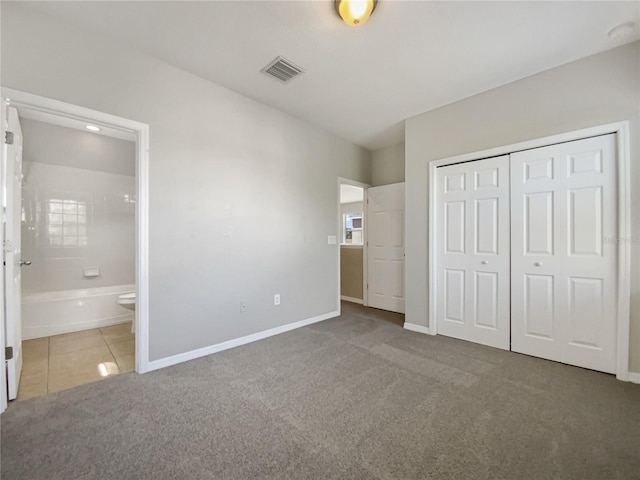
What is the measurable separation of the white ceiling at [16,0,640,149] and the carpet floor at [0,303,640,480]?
2.68 meters

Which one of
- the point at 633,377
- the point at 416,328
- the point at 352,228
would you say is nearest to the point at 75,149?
the point at 416,328

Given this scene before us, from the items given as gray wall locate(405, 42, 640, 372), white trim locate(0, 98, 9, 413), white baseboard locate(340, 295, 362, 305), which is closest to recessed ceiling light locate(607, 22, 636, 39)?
gray wall locate(405, 42, 640, 372)

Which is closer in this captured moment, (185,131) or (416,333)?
(185,131)

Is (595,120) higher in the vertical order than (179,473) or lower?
higher

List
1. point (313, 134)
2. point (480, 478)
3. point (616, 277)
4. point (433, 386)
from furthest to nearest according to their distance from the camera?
point (313, 134)
point (616, 277)
point (433, 386)
point (480, 478)

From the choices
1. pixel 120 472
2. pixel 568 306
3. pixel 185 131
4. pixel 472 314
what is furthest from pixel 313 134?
pixel 120 472

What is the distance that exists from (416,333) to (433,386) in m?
1.27

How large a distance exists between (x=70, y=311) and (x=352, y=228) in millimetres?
5738

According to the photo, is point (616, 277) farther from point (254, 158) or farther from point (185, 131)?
point (185, 131)

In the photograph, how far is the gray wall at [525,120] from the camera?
2.15m

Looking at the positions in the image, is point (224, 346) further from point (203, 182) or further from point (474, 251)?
point (474, 251)

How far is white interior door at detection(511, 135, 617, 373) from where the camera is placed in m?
2.27

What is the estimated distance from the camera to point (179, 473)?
4.20ft

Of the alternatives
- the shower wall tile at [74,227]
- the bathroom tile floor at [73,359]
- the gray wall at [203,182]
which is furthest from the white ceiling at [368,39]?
the bathroom tile floor at [73,359]
